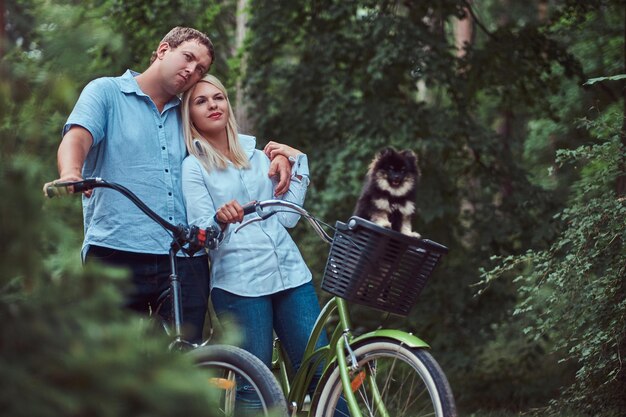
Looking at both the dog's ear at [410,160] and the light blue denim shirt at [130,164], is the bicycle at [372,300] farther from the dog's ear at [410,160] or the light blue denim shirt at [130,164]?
the dog's ear at [410,160]

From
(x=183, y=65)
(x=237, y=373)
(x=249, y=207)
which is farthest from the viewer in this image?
(x=183, y=65)

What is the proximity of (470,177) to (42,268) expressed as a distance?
8.16 metres

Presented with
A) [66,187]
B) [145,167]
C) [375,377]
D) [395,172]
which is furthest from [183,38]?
[395,172]

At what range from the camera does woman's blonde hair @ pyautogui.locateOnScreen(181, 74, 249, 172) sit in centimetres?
385

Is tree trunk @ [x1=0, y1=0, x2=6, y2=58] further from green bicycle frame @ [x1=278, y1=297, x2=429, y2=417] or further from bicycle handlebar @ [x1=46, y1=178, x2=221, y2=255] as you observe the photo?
green bicycle frame @ [x1=278, y1=297, x2=429, y2=417]

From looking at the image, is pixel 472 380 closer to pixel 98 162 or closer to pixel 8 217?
pixel 98 162

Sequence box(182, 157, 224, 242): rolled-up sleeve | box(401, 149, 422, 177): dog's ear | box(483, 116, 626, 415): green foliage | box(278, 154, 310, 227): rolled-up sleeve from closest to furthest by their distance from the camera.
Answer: box(182, 157, 224, 242): rolled-up sleeve
box(278, 154, 310, 227): rolled-up sleeve
box(483, 116, 626, 415): green foliage
box(401, 149, 422, 177): dog's ear

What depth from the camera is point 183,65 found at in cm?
388

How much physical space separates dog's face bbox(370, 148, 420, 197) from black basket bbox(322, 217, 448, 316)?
2040 mm

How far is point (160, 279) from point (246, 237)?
39 centimetres

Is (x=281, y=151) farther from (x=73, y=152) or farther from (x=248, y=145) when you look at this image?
(x=73, y=152)

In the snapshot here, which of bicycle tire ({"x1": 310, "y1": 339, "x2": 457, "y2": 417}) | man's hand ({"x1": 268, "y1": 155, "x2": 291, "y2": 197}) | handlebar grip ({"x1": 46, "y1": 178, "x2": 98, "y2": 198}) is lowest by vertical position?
bicycle tire ({"x1": 310, "y1": 339, "x2": 457, "y2": 417})

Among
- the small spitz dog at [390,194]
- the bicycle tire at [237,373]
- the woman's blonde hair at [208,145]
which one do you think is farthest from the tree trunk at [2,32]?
the small spitz dog at [390,194]

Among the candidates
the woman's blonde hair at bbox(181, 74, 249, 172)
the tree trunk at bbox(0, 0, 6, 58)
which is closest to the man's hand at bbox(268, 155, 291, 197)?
the woman's blonde hair at bbox(181, 74, 249, 172)
